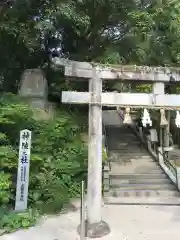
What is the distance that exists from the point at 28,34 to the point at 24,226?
7093 mm

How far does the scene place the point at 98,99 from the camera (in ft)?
24.6

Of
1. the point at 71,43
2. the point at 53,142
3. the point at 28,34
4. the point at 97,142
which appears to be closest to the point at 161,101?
the point at 97,142

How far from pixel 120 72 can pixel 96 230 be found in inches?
156

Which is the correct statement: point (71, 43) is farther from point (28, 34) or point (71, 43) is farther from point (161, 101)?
point (161, 101)

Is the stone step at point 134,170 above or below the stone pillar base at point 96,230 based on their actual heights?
above

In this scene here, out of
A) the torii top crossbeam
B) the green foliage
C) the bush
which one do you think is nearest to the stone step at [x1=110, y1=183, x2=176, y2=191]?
the bush

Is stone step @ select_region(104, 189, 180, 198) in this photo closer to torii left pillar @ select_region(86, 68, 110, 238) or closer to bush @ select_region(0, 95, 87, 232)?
bush @ select_region(0, 95, 87, 232)

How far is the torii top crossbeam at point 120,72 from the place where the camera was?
24.4 ft

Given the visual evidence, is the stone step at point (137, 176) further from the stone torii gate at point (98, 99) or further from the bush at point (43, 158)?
the stone torii gate at point (98, 99)

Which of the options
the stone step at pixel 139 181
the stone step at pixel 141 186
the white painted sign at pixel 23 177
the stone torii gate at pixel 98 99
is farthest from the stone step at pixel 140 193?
the white painted sign at pixel 23 177

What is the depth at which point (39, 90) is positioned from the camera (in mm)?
13148

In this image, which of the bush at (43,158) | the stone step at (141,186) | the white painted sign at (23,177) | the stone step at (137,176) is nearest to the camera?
the white painted sign at (23,177)

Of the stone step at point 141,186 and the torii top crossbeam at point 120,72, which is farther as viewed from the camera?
the stone step at point 141,186

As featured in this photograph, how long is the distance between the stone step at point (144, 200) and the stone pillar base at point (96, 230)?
8.19 ft
